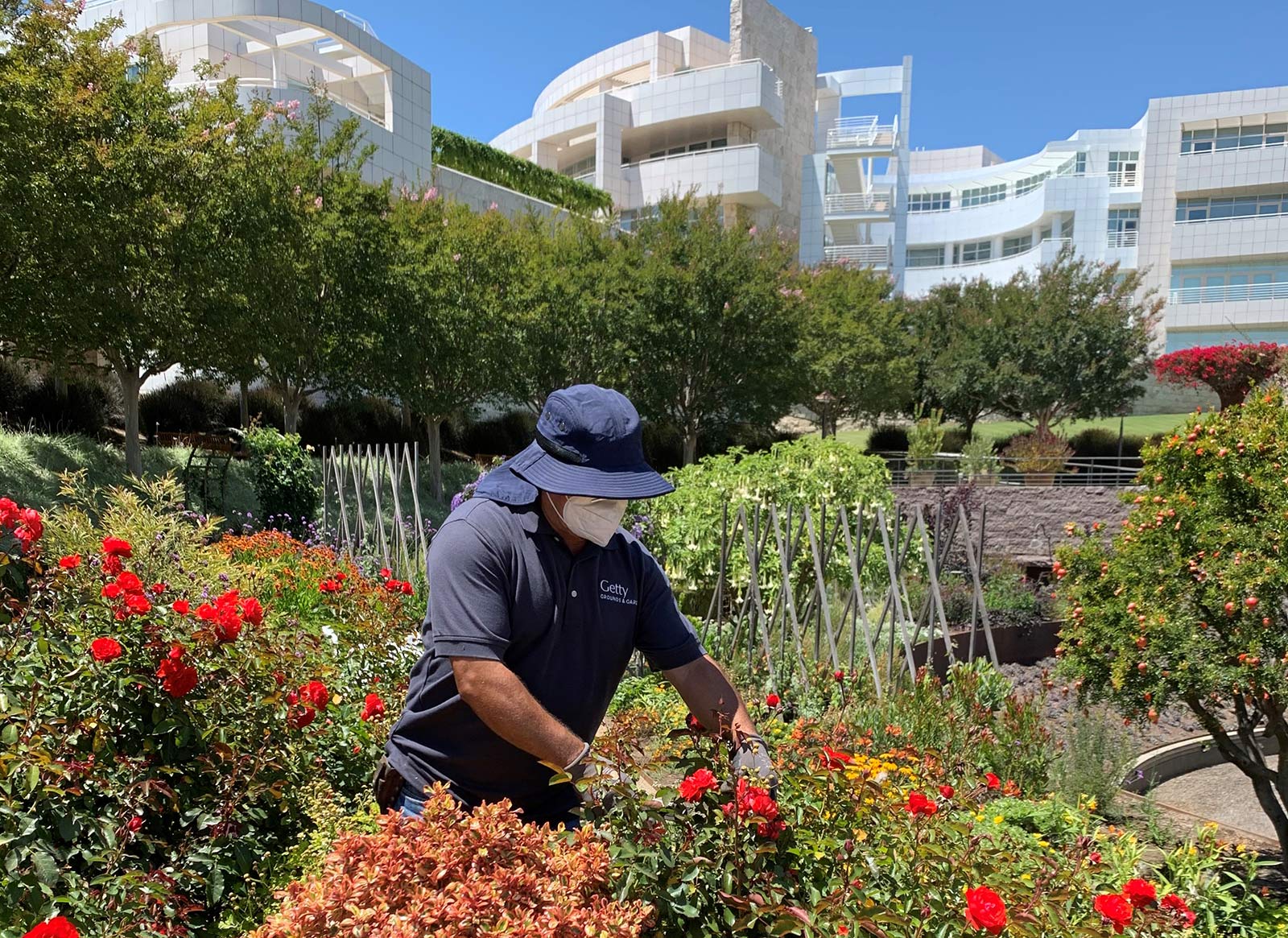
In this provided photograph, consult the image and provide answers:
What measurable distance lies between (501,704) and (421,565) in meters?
5.76

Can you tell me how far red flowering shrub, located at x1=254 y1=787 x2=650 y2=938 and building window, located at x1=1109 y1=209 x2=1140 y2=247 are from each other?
5210 cm

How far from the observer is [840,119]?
4881 centimetres

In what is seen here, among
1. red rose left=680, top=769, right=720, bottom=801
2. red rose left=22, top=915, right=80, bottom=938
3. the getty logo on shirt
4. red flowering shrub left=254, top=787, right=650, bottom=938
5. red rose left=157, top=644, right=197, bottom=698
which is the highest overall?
the getty logo on shirt

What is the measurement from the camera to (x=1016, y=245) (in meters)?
52.5

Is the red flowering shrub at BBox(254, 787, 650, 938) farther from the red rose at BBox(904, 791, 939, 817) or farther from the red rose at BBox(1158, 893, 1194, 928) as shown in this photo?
the red rose at BBox(1158, 893, 1194, 928)

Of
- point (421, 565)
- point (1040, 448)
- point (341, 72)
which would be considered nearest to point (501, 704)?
point (421, 565)

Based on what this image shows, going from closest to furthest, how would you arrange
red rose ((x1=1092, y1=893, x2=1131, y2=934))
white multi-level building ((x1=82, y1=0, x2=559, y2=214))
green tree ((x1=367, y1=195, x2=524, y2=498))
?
red rose ((x1=1092, y1=893, x2=1131, y2=934)), green tree ((x1=367, y1=195, x2=524, y2=498)), white multi-level building ((x1=82, y1=0, x2=559, y2=214))

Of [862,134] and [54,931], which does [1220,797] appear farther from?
[862,134]

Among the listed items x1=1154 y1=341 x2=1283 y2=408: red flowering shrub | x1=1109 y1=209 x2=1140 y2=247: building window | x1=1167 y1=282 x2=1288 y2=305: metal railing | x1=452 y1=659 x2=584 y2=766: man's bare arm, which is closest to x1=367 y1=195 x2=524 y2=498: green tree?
x1=452 y1=659 x2=584 y2=766: man's bare arm

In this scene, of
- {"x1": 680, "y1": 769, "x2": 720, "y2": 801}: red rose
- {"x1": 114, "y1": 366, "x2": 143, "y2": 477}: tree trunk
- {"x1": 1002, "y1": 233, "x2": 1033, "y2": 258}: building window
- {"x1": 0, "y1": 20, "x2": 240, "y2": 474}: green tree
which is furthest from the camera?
{"x1": 1002, "y1": 233, "x2": 1033, "y2": 258}: building window

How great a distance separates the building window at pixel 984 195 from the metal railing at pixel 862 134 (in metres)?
9.48

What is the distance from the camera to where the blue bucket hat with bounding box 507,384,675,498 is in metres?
2.10

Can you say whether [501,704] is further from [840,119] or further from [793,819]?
[840,119]

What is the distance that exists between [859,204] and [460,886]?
4825 cm
